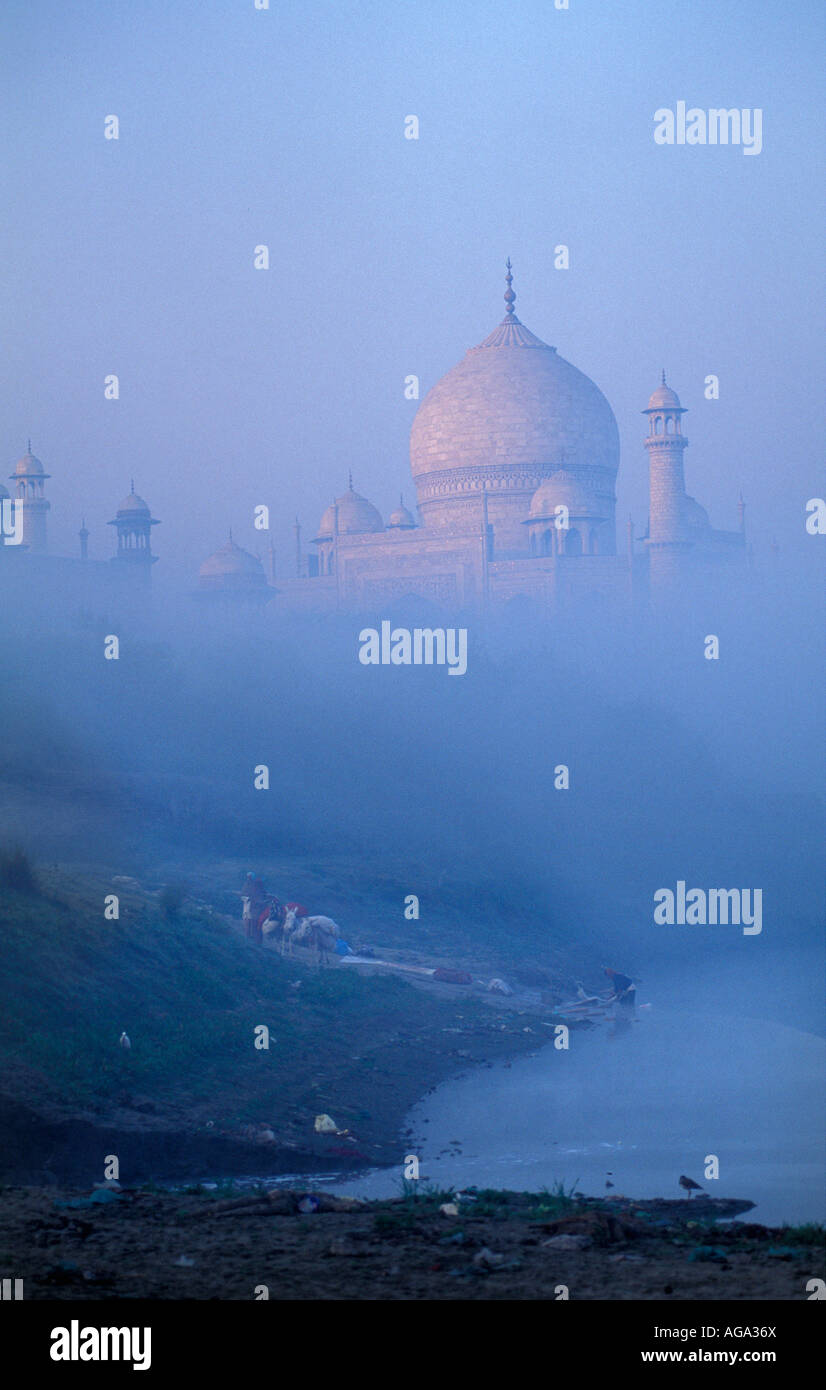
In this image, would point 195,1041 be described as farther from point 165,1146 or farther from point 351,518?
point 351,518

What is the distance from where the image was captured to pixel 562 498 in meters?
43.1

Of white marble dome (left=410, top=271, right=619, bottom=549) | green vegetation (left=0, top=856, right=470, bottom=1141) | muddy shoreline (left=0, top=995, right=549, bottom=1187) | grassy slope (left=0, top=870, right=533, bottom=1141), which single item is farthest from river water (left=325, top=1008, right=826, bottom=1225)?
white marble dome (left=410, top=271, right=619, bottom=549)

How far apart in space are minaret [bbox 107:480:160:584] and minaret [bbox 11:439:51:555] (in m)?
1.97

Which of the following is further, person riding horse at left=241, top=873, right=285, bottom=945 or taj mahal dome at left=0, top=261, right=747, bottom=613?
taj mahal dome at left=0, top=261, right=747, bottom=613

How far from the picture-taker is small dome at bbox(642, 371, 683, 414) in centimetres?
3997

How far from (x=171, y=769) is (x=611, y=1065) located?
14.7m

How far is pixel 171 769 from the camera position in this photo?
2841 centimetres

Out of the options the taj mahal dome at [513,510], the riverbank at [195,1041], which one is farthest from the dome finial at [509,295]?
the riverbank at [195,1041]

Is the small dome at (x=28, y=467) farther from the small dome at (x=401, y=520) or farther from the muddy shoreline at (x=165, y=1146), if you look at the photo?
the muddy shoreline at (x=165, y=1146)

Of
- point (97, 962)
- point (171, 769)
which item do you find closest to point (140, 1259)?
point (97, 962)

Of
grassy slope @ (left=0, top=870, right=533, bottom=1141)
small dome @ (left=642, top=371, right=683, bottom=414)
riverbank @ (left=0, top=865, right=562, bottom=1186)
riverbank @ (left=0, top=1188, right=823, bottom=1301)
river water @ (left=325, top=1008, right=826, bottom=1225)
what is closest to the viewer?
riverbank @ (left=0, top=1188, right=823, bottom=1301)

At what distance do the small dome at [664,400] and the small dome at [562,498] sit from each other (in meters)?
3.75

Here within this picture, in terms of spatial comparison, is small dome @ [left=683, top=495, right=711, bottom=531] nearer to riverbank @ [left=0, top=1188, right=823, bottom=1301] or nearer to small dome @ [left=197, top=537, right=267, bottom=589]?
small dome @ [left=197, top=537, right=267, bottom=589]
